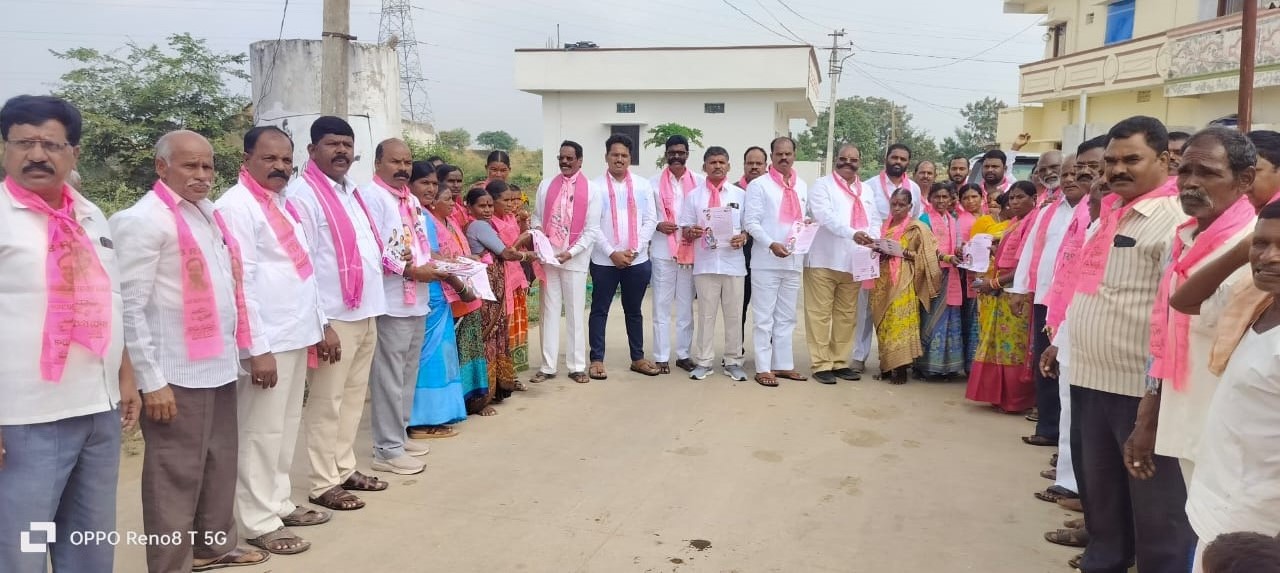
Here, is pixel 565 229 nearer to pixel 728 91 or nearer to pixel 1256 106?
pixel 1256 106

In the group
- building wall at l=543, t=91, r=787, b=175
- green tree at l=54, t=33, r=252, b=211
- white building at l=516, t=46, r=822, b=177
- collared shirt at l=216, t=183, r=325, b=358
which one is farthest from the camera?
building wall at l=543, t=91, r=787, b=175

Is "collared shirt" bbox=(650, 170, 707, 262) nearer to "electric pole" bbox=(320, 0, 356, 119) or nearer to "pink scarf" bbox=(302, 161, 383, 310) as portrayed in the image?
→ "electric pole" bbox=(320, 0, 356, 119)

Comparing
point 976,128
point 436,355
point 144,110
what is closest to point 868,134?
point 976,128

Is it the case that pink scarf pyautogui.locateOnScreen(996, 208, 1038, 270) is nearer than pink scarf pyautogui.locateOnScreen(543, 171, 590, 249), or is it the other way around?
pink scarf pyautogui.locateOnScreen(996, 208, 1038, 270)

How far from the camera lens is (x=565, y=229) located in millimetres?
6910

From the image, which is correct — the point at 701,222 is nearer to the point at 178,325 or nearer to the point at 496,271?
the point at 496,271

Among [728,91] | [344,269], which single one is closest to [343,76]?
[344,269]

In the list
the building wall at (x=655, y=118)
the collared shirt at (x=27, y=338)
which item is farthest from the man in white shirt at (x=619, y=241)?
the building wall at (x=655, y=118)

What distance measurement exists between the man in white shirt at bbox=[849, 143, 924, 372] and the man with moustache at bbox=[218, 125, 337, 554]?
16.7 feet

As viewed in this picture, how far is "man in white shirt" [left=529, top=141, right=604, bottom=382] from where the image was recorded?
6.90m

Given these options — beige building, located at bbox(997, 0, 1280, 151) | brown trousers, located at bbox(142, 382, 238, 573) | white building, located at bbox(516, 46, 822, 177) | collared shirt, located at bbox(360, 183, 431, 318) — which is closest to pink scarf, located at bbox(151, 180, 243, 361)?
brown trousers, located at bbox(142, 382, 238, 573)

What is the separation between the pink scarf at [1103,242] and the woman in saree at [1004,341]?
265cm

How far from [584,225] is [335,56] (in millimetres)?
2291

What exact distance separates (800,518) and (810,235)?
326 centimetres
